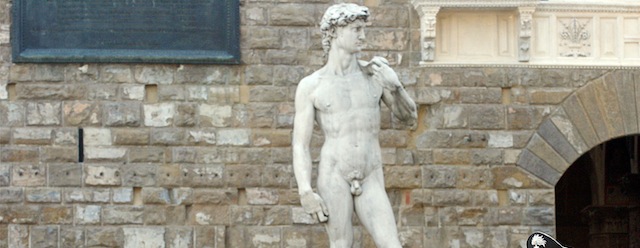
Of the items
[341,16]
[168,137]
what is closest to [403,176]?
[168,137]

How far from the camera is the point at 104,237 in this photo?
19.5 meters

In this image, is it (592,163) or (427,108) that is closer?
(427,108)

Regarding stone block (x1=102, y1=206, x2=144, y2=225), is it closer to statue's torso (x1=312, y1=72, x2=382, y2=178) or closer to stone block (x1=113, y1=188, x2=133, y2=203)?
stone block (x1=113, y1=188, x2=133, y2=203)

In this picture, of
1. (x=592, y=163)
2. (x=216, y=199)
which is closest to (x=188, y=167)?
(x=216, y=199)

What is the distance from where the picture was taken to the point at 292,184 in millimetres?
19703

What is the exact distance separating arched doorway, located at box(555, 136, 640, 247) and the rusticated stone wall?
5318 millimetres

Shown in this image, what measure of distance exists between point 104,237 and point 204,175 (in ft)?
Answer: 3.80

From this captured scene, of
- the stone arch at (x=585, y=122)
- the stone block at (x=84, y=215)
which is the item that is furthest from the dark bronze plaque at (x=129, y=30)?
the stone arch at (x=585, y=122)

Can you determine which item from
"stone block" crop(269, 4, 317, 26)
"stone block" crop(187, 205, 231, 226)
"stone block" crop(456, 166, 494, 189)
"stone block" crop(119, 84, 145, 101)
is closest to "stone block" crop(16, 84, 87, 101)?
"stone block" crop(119, 84, 145, 101)

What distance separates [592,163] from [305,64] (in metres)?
7.41

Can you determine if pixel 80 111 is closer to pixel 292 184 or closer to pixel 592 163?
pixel 292 184

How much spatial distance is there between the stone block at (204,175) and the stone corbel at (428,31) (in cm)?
235

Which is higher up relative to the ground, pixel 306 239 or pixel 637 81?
pixel 637 81

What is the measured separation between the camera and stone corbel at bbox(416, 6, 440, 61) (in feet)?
64.9
